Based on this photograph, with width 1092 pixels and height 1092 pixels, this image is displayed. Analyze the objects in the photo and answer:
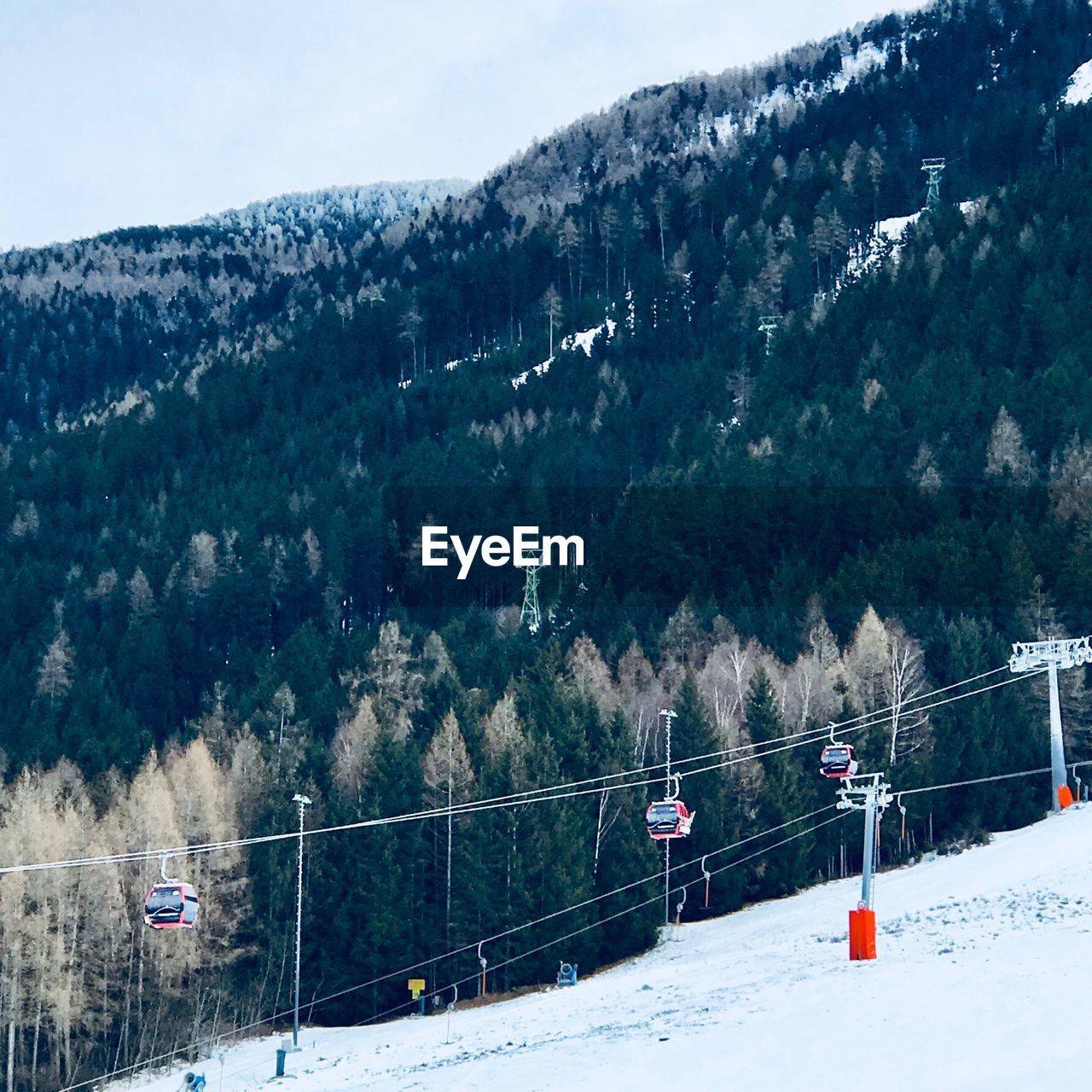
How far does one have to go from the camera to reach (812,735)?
62.3 metres

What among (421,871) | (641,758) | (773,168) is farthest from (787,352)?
(421,871)

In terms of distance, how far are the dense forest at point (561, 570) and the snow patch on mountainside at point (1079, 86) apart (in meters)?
1.73

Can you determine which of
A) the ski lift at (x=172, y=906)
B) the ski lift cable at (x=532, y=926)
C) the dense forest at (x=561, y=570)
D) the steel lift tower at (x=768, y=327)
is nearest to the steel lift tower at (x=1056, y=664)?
the ski lift cable at (x=532, y=926)

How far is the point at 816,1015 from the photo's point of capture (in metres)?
30.1

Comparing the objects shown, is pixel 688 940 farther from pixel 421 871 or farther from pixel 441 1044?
pixel 441 1044

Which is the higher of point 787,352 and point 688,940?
A: point 787,352

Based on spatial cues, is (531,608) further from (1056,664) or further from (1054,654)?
(1054,654)

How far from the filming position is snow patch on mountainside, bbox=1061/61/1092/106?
552ft

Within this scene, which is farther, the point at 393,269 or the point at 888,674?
the point at 393,269

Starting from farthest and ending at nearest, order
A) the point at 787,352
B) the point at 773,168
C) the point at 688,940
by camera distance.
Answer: the point at 773,168, the point at 787,352, the point at 688,940

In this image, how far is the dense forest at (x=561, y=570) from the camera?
56.9m

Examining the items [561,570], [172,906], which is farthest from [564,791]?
[561,570]

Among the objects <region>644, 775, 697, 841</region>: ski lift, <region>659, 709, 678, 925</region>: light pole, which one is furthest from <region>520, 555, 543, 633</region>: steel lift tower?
<region>644, 775, 697, 841</region>: ski lift

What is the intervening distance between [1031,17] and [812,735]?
156927mm
